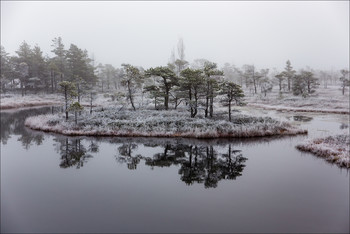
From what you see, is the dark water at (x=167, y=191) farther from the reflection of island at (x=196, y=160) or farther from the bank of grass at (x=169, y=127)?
the bank of grass at (x=169, y=127)

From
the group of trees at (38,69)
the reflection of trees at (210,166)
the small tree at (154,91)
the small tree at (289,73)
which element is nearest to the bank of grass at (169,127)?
the reflection of trees at (210,166)

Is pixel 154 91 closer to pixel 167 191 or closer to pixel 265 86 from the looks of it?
pixel 167 191

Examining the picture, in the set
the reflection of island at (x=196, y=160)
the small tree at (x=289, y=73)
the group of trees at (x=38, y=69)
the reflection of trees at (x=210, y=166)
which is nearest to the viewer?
the reflection of trees at (x=210, y=166)

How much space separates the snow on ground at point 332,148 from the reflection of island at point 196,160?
5062 millimetres

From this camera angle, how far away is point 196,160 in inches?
556

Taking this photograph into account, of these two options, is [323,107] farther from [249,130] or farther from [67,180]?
[67,180]

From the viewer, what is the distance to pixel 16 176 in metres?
11.4

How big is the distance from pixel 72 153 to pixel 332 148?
17738 mm

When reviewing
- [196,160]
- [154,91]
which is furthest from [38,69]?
[196,160]

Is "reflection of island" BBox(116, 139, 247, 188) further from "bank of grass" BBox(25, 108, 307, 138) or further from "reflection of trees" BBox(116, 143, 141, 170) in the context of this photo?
"bank of grass" BBox(25, 108, 307, 138)

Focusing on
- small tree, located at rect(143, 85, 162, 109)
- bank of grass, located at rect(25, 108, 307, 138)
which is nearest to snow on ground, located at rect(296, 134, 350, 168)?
bank of grass, located at rect(25, 108, 307, 138)

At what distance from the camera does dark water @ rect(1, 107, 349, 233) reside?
23.9 feet

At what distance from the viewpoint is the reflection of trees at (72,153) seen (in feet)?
44.1

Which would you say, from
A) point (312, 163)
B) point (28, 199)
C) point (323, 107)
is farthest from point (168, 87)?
point (323, 107)
